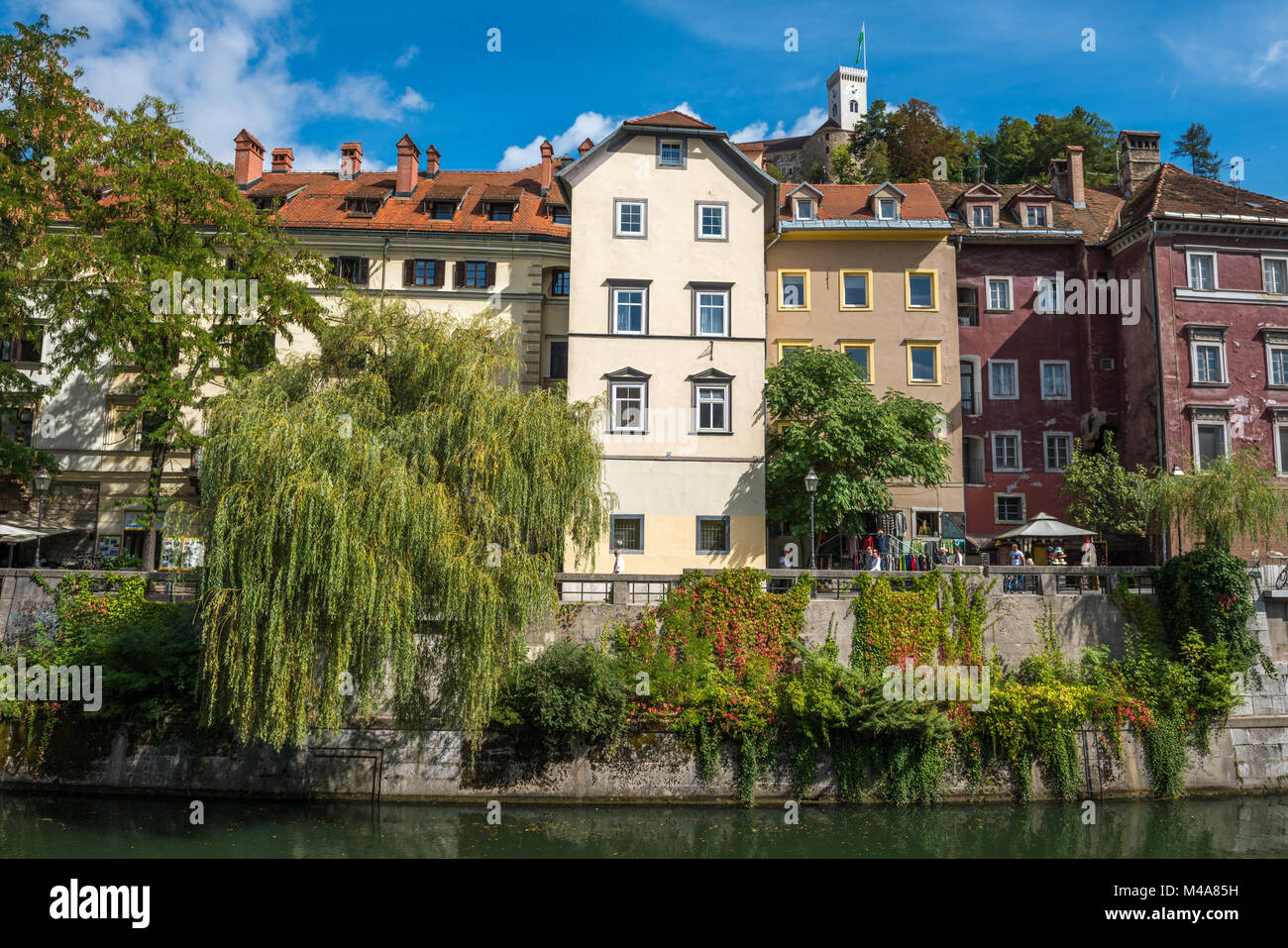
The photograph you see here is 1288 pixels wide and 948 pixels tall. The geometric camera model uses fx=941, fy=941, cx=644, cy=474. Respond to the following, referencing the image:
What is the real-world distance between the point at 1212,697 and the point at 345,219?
102ft

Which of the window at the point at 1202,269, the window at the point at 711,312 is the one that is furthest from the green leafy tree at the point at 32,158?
the window at the point at 1202,269

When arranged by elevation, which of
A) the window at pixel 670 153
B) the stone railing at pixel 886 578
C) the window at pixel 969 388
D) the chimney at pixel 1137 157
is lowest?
the stone railing at pixel 886 578

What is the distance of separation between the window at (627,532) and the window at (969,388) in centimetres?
1537

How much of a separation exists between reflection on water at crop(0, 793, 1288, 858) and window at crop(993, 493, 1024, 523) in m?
15.5

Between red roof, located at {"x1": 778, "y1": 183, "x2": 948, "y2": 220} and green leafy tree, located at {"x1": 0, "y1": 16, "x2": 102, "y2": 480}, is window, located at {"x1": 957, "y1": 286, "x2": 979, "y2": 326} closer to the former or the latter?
red roof, located at {"x1": 778, "y1": 183, "x2": 948, "y2": 220}

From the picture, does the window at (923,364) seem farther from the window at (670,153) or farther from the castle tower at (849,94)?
the castle tower at (849,94)

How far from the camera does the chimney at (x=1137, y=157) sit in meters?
42.4

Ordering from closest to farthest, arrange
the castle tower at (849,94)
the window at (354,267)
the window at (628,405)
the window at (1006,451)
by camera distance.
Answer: the window at (628,405)
the window at (354,267)
the window at (1006,451)
the castle tower at (849,94)

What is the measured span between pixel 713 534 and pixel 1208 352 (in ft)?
63.4

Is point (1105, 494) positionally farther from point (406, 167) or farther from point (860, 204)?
point (406, 167)

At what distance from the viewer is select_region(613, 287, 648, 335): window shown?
29.6 meters

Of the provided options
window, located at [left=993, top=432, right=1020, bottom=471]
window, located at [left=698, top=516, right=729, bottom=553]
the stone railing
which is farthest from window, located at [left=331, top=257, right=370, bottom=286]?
window, located at [left=993, top=432, right=1020, bottom=471]

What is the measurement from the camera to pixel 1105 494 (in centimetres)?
3020
